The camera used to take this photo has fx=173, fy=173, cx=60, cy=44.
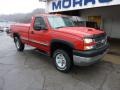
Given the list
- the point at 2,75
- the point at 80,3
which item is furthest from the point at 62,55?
the point at 80,3

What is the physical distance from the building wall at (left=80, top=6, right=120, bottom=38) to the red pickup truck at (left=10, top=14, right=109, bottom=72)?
9885 millimetres

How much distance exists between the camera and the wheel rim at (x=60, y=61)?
601cm

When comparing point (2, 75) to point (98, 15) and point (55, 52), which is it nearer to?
point (55, 52)

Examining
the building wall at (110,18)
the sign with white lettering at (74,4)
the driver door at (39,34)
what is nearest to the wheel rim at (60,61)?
the driver door at (39,34)

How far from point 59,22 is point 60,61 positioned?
163cm

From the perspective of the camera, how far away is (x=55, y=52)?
6289mm

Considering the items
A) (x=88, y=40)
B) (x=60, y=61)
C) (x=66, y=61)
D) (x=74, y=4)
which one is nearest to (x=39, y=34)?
(x=60, y=61)

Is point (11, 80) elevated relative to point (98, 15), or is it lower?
lower

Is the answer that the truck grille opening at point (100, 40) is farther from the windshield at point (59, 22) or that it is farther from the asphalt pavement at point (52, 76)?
the windshield at point (59, 22)

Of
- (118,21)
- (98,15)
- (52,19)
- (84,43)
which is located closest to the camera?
(84,43)

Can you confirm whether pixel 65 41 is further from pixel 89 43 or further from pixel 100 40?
pixel 100 40

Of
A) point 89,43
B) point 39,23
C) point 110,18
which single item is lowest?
point 89,43

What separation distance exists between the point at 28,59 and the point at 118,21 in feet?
35.6

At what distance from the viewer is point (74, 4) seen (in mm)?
11781
